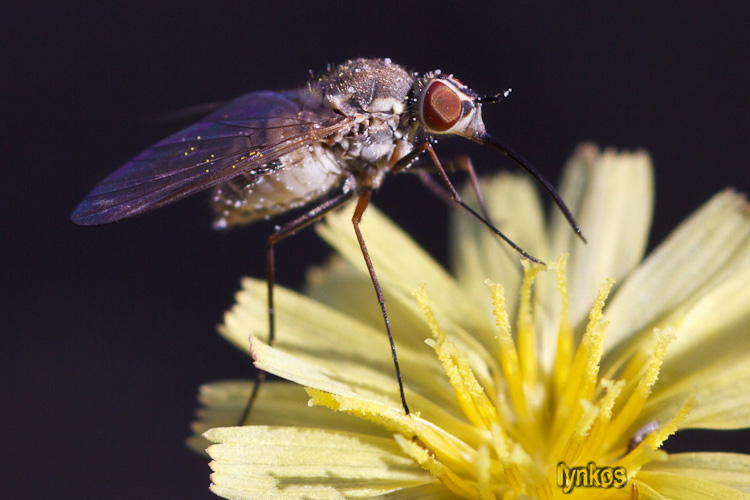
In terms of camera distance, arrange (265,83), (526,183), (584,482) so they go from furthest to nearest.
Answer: (265,83), (526,183), (584,482)

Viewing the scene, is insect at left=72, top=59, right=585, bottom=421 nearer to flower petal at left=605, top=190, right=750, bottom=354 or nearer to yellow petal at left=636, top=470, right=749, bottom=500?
flower petal at left=605, top=190, right=750, bottom=354

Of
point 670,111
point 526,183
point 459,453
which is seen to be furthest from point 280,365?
point 670,111

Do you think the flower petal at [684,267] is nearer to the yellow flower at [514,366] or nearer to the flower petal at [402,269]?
the yellow flower at [514,366]

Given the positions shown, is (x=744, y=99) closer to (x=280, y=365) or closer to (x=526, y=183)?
(x=526, y=183)

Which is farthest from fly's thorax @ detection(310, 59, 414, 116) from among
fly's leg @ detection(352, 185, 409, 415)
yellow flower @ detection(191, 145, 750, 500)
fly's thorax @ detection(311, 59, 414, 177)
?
yellow flower @ detection(191, 145, 750, 500)

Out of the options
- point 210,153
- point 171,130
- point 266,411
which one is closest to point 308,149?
point 210,153

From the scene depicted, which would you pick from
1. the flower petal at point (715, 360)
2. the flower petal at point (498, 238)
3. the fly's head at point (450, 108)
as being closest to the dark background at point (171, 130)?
the flower petal at point (498, 238)

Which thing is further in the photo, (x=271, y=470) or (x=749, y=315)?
(x=749, y=315)

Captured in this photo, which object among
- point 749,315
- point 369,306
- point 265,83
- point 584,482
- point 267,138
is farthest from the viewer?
point 265,83
